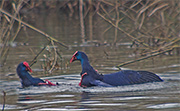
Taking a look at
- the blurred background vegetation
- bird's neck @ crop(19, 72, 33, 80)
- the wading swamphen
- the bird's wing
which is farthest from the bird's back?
bird's neck @ crop(19, 72, 33, 80)

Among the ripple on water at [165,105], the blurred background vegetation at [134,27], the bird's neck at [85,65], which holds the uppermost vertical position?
the blurred background vegetation at [134,27]

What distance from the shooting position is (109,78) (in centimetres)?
1146

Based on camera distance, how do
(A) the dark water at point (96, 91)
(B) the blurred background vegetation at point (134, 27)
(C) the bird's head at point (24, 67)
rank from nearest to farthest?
(A) the dark water at point (96, 91) < (C) the bird's head at point (24, 67) < (B) the blurred background vegetation at point (134, 27)

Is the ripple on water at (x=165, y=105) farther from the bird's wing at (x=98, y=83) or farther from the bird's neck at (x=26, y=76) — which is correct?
the bird's neck at (x=26, y=76)

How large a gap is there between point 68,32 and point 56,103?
16056 millimetres

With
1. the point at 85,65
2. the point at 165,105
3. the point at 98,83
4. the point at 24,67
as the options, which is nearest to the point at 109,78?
the point at 98,83

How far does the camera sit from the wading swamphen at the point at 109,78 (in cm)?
1130

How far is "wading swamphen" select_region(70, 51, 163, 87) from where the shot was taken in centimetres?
1130

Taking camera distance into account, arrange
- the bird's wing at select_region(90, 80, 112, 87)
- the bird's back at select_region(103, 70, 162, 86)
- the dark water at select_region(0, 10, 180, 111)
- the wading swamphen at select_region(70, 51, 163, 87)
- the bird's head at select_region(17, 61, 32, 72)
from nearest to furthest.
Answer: the dark water at select_region(0, 10, 180, 111) → the bird's wing at select_region(90, 80, 112, 87) → the wading swamphen at select_region(70, 51, 163, 87) → the bird's back at select_region(103, 70, 162, 86) → the bird's head at select_region(17, 61, 32, 72)

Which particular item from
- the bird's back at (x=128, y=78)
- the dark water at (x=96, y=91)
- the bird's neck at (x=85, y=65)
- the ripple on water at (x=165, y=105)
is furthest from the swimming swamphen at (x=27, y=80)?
the ripple on water at (x=165, y=105)

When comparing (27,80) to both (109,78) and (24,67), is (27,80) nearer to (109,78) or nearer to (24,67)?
(24,67)

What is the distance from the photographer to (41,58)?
16828 mm

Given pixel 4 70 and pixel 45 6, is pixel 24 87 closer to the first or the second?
pixel 4 70

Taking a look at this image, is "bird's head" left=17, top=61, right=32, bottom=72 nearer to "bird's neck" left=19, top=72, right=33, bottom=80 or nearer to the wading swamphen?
"bird's neck" left=19, top=72, right=33, bottom=80
